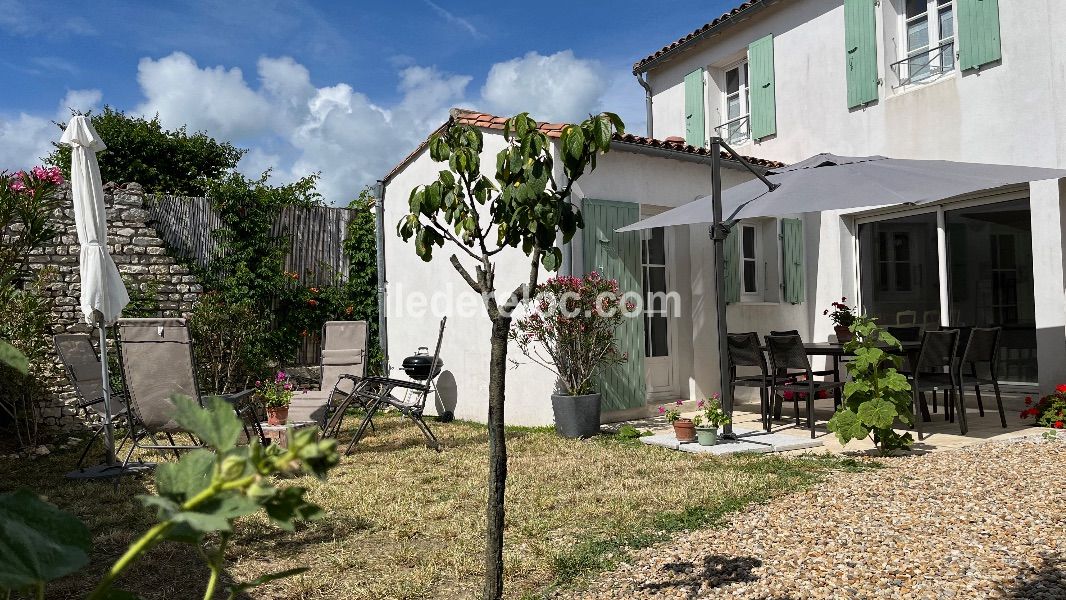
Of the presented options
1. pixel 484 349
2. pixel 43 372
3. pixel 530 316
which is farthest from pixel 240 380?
pixel 530 316

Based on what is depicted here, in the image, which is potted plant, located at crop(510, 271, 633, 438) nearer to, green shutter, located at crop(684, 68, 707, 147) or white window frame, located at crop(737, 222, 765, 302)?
white window frame, located at crop(737, 222, 765, 302)

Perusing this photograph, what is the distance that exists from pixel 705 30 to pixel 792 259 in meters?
3.65

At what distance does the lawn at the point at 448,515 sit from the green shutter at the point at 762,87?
541cm

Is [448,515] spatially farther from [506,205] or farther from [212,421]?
[212,421]

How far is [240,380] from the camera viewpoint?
834 centimetres

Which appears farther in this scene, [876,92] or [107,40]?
[107,40]

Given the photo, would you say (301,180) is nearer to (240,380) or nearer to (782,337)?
(240,380)

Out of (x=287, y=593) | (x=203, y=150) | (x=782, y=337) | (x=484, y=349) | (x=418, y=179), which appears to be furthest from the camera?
(x=203, y=150)

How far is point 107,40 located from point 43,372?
219 inches

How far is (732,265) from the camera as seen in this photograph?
842 cm

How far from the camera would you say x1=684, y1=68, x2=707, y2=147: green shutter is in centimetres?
1047

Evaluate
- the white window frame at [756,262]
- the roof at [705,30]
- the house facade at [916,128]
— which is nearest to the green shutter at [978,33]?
the house facade at [916,128]

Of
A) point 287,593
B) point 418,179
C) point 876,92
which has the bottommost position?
point 287,593

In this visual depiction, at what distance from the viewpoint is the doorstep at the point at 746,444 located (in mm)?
5727
